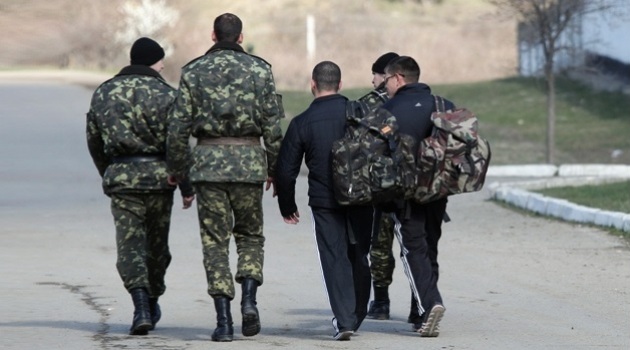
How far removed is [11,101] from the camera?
124ft

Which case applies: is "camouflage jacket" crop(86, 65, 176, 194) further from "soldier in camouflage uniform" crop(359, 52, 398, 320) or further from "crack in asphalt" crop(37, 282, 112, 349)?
"soldier in camouflage uniform" crop(359, 52, 398, 320)

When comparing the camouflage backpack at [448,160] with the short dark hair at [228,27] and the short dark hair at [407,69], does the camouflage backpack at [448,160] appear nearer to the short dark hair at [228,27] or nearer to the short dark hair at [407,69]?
the short dark hair at [407,69]

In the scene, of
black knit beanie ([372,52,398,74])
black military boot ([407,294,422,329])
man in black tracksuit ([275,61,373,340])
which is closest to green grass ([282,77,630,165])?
black knit beanie ([372,52,398,74])

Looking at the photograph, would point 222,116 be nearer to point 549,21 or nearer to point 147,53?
point 147,53

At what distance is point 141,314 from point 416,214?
1768 millimetres

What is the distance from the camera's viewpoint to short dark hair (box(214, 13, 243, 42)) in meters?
8.10

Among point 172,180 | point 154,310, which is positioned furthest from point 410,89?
point 154,310

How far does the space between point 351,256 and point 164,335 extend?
1241mm

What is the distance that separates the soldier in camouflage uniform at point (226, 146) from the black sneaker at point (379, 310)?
1.49 meters

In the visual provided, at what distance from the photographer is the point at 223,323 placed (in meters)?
8.01

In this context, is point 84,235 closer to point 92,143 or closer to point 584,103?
point 92,143

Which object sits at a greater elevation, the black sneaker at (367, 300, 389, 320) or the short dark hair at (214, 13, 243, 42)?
the short dark hair at (214, 13, 243, 42)

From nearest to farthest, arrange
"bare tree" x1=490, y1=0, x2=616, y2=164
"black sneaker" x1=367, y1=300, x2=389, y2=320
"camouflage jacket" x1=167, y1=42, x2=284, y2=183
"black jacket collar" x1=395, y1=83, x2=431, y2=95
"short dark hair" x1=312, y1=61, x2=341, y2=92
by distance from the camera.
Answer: "camouflage jacket" x1=167, y1=42, x2=284, y2=183, "short dark hair" x1=312, y1=61, x2=341, y2=92, "black jacket collar" x1=395, y1=83, x2=431, y2=95, "black sneaker" x1=367, y1=300, x2=389, y2=320, "bare tree" x1=490, y1=0, x2=616, y2=164

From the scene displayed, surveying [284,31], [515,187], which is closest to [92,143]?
[515,187]
